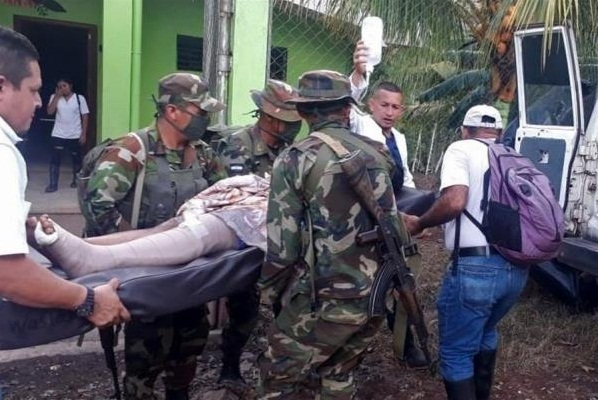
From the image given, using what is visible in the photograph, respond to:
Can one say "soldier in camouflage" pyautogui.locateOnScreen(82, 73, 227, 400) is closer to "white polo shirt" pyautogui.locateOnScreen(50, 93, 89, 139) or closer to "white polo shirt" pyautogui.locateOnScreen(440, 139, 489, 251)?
"white polo shirt" pyautogui.locateOnScreen(440, 139, 489, 251)

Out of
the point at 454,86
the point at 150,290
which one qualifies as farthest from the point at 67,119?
the point at 150,290

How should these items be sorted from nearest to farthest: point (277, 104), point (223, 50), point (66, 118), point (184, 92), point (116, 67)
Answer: point (184, 92), point (277, 104), point (223, 50), point (116, 67), point (66, 118)

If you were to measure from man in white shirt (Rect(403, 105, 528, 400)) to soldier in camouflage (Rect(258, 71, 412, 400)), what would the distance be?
20.0 inches

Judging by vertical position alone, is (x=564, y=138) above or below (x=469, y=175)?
above

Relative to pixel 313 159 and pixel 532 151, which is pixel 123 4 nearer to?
pixel 532 151

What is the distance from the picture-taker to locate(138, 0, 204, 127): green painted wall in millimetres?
9102

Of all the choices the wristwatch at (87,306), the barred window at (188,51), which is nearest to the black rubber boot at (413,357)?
the wristwatch at (87,306)

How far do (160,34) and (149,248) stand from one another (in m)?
7.44

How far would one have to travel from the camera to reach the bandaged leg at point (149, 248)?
2.24 metres

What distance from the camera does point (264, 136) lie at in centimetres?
368

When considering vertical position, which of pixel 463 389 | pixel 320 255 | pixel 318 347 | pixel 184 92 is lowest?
pixel 463 389

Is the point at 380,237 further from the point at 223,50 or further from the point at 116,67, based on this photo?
the point at 116,67

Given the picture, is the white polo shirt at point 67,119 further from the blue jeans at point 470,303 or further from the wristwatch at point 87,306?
the wristwatch at point 87,306

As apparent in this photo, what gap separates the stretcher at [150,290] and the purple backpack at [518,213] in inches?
45.0
